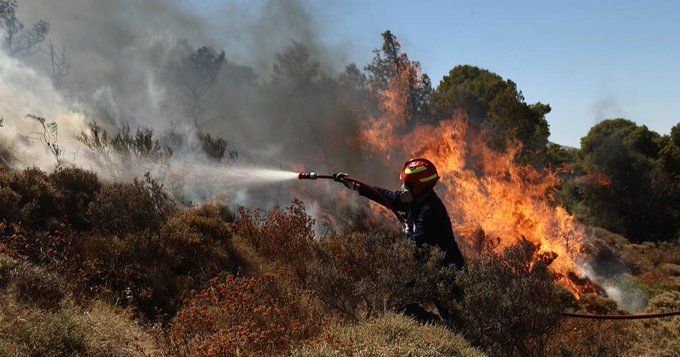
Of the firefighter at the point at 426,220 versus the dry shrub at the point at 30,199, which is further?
the dry shrub at the point at 30,199

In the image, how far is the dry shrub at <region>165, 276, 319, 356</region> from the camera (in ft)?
14.4

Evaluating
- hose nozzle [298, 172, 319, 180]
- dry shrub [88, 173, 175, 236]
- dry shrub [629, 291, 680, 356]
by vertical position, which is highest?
hose nozzle [298, 172, 319, 180]

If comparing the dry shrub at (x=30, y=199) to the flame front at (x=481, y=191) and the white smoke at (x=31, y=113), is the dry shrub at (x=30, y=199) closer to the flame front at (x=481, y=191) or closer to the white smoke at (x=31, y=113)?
the white smoke at (x=31, y=113)

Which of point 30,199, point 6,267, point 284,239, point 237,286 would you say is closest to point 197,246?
point 284,239

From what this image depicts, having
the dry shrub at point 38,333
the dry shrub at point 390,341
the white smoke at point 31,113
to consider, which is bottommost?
the dry shrub at point 390,341

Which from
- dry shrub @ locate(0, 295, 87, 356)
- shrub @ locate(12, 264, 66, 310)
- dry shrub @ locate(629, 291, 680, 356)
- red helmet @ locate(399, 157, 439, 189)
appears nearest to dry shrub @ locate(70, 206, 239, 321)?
shrub @ locate(12, 264, 66, 310)

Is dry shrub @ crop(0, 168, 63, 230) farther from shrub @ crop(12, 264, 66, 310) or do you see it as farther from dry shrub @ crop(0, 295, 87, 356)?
dry shrub @ crop(0, 295, 87, 356)

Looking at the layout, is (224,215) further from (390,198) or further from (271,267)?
(390,198)

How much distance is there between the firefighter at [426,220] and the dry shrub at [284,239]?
2.31m

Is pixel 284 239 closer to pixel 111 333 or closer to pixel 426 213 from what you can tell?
pixel 426 213

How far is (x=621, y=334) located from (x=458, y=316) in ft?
12.8

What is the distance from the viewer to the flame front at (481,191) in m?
15.1

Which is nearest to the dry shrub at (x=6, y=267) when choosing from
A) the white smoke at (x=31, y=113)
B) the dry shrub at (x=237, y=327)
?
the dry shrub at (x=237, y=327)

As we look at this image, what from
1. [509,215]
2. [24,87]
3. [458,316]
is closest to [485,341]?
[458,316]
